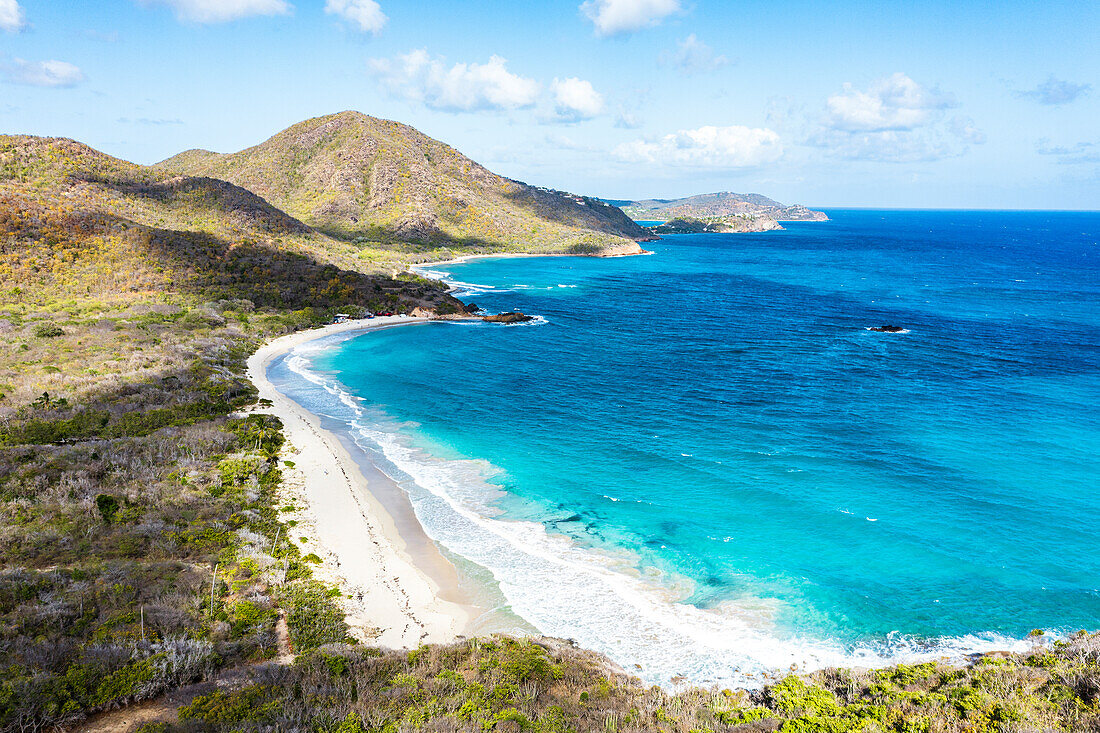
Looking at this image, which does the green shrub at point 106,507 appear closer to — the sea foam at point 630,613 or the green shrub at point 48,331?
the sea foam at point 630,613

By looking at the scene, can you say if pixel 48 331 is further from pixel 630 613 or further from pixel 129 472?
pixel 630 613

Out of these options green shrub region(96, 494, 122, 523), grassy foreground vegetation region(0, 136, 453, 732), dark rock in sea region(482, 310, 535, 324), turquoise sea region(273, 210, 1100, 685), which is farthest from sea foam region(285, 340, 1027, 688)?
dark rock in sea region(482, 310, 535, 324)

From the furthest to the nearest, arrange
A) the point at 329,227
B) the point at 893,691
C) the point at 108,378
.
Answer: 1. the point at 329,227
2. the point at 108,378
3. the point at 893,691

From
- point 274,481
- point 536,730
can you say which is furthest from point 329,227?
point 536,730

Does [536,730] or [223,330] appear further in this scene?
[223,330]

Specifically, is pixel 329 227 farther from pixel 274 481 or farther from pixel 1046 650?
pixel 1046 650

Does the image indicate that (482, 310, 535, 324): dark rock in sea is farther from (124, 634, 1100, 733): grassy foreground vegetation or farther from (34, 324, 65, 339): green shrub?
(124, 634, 1100, 733): grassy foreground vegetation

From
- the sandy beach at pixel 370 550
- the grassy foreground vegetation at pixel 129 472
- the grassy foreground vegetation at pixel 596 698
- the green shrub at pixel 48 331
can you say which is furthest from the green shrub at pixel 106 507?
the green shrub at pixel 48 331
